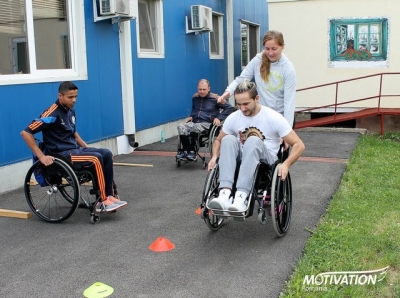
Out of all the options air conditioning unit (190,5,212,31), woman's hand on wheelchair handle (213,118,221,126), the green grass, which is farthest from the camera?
air conditioning unit (190,5,212,31)

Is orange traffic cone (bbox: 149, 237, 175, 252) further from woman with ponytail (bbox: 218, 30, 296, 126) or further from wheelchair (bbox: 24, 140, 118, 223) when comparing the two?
woman with ponytail (bbox: 218, 30, 296, 126)

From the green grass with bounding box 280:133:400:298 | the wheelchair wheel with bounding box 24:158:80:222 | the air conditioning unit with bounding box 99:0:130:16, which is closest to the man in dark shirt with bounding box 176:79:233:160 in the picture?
the air conditioning unit with bounding box 99:0:130:16

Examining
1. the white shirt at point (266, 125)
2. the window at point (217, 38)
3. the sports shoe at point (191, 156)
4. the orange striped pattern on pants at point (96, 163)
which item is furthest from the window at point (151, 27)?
the white shirt at point (266, 125)

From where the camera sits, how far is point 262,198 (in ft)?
12.1

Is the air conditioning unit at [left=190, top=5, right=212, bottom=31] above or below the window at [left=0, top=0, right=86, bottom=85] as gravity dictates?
above

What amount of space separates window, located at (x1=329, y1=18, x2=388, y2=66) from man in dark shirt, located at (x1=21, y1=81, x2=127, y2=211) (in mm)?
7312

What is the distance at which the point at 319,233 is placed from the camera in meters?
3.90

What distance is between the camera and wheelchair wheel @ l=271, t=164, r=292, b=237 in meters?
3.57

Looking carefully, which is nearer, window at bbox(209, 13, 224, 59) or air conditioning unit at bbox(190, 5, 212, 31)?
air conditioning unit at bbox(190, 5, 212, 31)

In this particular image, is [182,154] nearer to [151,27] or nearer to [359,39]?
[151,27]

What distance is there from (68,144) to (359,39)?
7588 millimetres

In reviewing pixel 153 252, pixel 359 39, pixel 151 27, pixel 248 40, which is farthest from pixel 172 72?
pixel 153 252

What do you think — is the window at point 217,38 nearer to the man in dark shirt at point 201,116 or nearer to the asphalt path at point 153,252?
the man in dark shirt at point 201,116

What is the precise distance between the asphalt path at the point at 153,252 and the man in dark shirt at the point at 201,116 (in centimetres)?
103
